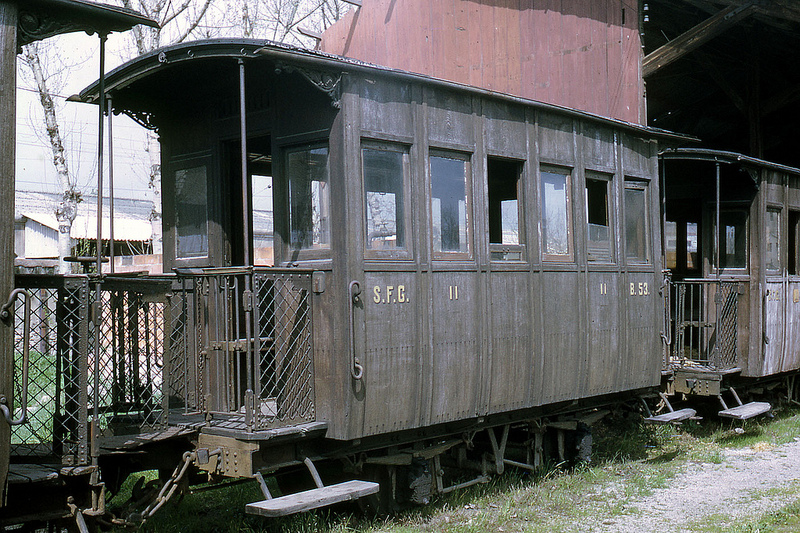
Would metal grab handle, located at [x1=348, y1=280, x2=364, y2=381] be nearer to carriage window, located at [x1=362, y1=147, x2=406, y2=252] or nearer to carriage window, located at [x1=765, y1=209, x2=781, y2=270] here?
carriage window, located at [x1=362, y1=147, x2=406, y2=252]

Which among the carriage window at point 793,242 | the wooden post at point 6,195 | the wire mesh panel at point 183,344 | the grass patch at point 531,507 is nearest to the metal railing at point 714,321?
the grass patch at point 531,507

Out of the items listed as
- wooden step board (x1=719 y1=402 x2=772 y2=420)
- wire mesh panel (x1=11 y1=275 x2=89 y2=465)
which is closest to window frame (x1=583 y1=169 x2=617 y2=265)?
wooden step board (x1=719 y1=402 x2=772 y2=420)

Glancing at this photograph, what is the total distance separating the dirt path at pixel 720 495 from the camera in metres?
7.26

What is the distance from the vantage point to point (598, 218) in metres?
9.06

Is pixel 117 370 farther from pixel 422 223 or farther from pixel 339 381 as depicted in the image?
pixel 422 223

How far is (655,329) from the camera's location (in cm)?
976

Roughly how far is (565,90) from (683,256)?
3368 millimetres

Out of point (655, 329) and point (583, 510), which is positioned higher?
point (655, 329)

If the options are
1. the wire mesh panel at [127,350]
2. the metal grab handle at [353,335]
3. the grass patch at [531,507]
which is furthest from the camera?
the grass patch at [531,507]

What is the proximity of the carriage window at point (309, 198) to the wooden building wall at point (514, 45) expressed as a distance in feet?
20.2

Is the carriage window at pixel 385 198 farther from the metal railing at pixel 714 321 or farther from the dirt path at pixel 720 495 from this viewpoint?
the metal railing at pixel 714 321

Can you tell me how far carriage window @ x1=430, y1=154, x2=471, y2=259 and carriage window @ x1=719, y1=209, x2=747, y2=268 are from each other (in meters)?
6.26

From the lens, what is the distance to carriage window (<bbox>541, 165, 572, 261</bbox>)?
8.33 meters

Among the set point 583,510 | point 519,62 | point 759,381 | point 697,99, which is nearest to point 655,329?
point 583,510
